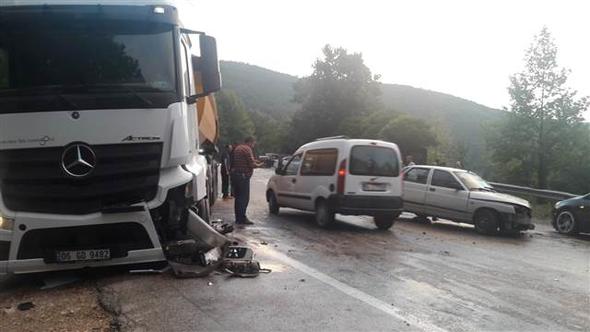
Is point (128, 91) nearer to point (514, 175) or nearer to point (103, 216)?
point (103, 216)

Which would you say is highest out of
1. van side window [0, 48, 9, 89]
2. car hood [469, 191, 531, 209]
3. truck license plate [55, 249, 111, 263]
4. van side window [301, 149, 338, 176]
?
van side window [0, 48, 9, 89]

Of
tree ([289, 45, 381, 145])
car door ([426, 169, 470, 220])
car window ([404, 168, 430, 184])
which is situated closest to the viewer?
car door ([426, 169, 470, 220])

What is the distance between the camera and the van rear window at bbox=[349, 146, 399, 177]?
11.8 meters

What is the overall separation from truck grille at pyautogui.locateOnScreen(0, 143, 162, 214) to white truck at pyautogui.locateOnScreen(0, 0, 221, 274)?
1 centimetres

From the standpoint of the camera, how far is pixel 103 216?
614 centimetres

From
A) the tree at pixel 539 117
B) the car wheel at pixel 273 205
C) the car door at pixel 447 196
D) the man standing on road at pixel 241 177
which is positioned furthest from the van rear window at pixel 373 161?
the tree at pixel 539 117

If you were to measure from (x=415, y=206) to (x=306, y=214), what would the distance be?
2.82 meters

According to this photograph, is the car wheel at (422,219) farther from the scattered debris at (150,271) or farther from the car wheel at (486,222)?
the scattered debris at (150,271)

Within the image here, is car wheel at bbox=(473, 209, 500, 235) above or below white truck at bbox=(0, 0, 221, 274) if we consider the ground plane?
below

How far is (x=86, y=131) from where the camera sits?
602 centimetres

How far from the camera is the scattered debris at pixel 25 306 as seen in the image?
545 centimetres

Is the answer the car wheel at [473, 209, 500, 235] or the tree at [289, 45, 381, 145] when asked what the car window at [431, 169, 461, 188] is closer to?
the car wheel at [473, 209, 500, 235]

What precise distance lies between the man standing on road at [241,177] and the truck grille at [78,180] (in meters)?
5.51

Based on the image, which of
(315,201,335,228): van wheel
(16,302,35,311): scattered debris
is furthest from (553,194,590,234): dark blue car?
(16,302,35,311): scattered debris
